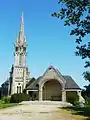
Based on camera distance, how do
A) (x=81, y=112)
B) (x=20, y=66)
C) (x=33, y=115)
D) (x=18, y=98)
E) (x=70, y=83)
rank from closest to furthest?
1. (x=33, y=115)
2. (x=81, y=112)
3. (x=18, y=98)
4. (x=70, y=83)
5. (x=20, y=66)

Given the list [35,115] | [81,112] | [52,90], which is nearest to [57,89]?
[52,90]

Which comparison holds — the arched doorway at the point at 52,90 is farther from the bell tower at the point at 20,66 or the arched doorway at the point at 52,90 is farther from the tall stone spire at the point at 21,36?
the tall stone spire at the point at 21,36

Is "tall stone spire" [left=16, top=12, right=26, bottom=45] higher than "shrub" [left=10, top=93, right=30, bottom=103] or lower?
higher

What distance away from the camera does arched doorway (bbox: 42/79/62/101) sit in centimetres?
6962

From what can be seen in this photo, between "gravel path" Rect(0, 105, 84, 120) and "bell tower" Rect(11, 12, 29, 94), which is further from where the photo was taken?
"bell tower" Rect(11, 12, 29, 94)

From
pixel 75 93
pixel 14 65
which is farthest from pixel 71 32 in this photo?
pixel 14 65

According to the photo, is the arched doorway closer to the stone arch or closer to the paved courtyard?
the stone arch

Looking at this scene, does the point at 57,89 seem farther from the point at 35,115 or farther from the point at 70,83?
the point at 35,115

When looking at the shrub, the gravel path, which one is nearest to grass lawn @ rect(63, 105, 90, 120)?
the gravel path

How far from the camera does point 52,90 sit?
7025 centimetres

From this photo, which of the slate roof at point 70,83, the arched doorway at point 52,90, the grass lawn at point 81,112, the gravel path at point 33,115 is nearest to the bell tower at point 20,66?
the arched doorway at point 52,90

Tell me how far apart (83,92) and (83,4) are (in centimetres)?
5253

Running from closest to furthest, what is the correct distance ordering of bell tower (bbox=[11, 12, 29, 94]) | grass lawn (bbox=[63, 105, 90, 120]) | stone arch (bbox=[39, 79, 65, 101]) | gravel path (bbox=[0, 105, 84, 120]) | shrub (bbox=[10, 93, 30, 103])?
gravel path (bbox=[0, 105, 84, 120]), grass lawn (bbox=[63, 105, 90, 120]), shrub (bbox=[10, 93, 30, 103]), stone arch (bbox=[39, 79, 65, 101]), bell tower (bbox=[11, 12, 29, 94])

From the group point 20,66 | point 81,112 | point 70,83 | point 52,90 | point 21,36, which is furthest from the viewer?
point 21,36
